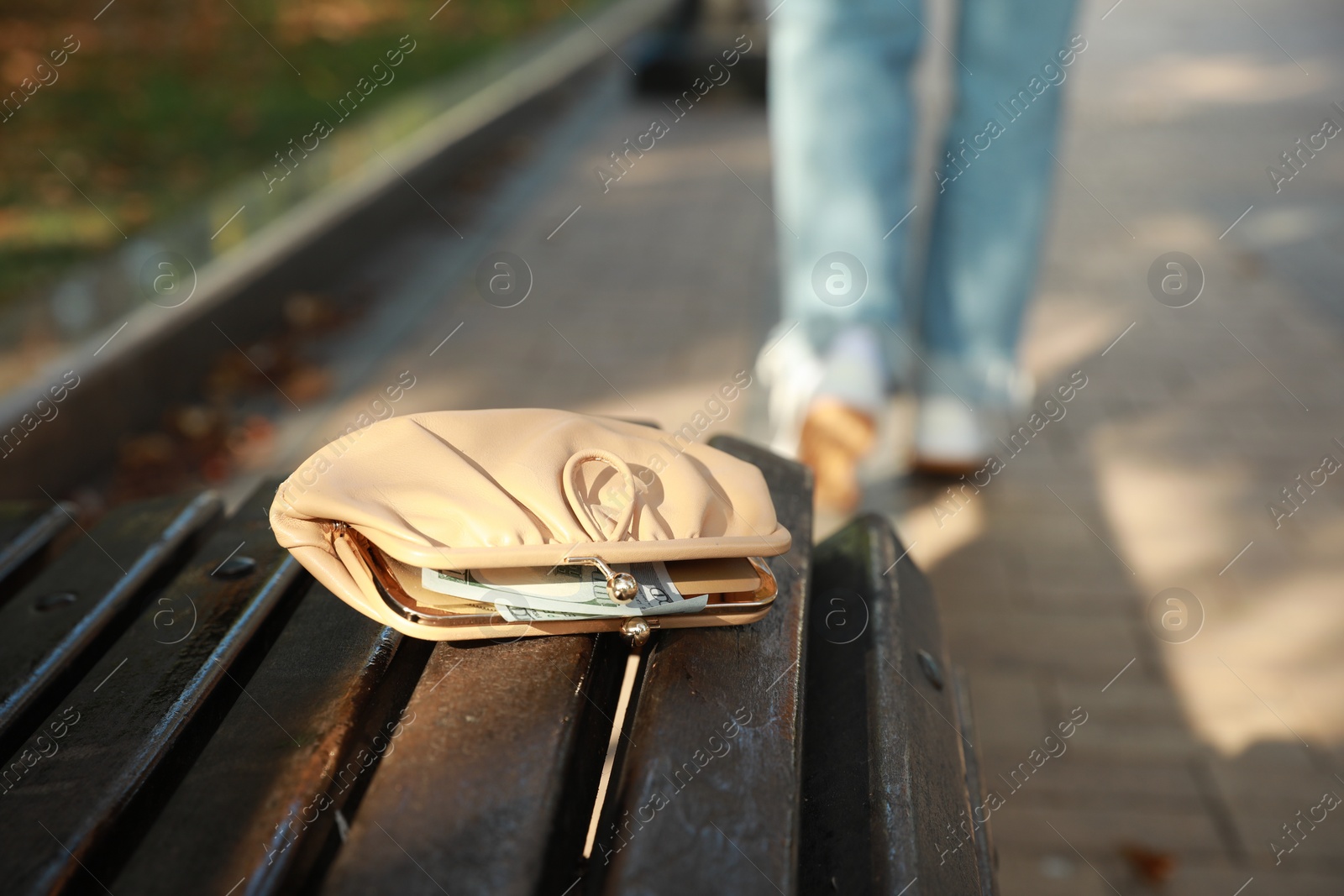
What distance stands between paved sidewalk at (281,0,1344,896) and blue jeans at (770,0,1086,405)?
504mm

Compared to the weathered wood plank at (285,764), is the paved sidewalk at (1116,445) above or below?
above

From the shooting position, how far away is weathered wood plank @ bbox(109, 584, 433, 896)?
875 millimetres

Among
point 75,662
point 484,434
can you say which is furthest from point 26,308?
point 484,434

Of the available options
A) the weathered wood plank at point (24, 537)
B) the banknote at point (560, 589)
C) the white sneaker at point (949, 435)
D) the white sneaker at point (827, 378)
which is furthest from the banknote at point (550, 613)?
the white sneaker at point (949, 435)

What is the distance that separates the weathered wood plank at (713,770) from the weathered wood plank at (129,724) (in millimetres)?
436

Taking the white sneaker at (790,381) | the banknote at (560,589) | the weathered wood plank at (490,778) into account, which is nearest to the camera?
the weathered wood plank at (490,778)

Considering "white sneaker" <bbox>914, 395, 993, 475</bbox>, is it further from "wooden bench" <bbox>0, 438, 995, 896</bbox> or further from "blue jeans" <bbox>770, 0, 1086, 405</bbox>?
"wooden bench" <bbox>0, 438, 995, 896</bbox>

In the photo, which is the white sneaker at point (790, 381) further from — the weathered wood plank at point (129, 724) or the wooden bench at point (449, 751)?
the weathered wood plank at point (129, 724)

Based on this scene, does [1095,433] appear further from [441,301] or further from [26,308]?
[26,308]

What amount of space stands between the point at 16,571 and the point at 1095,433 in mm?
3062

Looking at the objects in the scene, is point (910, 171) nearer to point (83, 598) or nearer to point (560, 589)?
point (560, 589)

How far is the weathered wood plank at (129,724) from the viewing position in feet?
3.00

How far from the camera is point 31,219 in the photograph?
15.6 ft

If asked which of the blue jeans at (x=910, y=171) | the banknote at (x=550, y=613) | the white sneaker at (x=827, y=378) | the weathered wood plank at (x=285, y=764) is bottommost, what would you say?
the weathered wood plank at (x=285, y=764)
